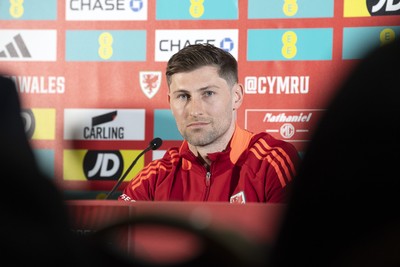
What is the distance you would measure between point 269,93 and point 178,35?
0.45 metres

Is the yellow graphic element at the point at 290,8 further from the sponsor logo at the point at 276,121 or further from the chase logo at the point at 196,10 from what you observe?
the sponsor logo at the point at 276,121

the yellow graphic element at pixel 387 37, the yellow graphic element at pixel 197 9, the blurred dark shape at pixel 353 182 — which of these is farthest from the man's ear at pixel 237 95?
the blurred dark shape at pixel 353 182

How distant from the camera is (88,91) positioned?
263 centimetres

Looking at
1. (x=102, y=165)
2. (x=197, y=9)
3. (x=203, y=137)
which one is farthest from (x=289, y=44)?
(x=102, y=165)

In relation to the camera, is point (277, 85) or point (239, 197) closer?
point (239, 197)

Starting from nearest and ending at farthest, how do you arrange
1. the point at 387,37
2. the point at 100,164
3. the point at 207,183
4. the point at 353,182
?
the point at 353,182, the point at 387,37, the point at 207,183, the point at 100,164

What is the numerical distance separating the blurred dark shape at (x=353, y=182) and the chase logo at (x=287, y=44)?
200 centimetres

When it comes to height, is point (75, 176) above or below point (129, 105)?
below

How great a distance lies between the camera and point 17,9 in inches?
104

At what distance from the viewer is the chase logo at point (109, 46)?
8.59ft

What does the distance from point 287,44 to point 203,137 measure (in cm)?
52

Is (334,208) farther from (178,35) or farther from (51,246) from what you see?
(178,35)

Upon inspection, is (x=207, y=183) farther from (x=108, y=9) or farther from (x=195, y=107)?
(x=108, y=9)

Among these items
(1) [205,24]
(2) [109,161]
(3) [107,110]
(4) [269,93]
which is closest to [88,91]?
(3) [107,110]
